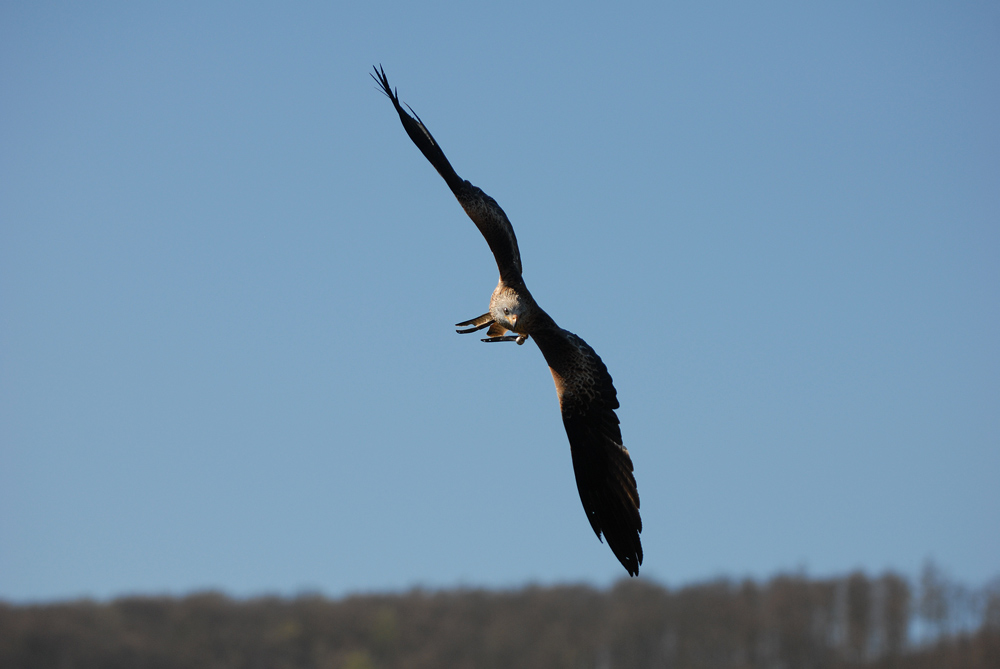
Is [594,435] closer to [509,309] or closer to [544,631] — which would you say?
[509,309]

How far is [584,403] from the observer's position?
48.1 feet

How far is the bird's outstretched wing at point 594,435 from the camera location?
47.4 ft

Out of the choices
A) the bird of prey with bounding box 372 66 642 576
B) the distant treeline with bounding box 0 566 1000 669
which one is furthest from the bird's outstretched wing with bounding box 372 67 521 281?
the distant treeline with bounding box 0 566 1000 669

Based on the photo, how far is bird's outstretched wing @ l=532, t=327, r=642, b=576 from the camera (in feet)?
47.4

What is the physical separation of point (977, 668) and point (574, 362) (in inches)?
4016

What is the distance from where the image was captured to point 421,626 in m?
118

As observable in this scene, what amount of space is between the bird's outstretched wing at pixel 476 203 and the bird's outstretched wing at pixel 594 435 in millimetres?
1102

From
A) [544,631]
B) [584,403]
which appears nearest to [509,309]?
[584,403]

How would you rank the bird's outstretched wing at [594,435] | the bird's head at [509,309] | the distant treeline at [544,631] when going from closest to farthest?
the bird's head at [509,309] → the bird's outstretched wing at [594,435] → the distant treeline at [544,631]

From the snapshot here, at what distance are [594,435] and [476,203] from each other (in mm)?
3349

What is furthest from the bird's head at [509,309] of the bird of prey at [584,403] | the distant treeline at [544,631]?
the distant treeline at [544,631]

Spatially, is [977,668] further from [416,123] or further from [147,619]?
[416,123]

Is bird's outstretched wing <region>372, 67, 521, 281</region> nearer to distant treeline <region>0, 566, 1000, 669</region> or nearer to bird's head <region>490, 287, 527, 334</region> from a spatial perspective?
bird's head <region>490, 287, 527, 334</region>

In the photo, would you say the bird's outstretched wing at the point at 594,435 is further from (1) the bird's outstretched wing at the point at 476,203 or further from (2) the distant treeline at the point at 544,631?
(2) the distant treeline at the point at 544,631
